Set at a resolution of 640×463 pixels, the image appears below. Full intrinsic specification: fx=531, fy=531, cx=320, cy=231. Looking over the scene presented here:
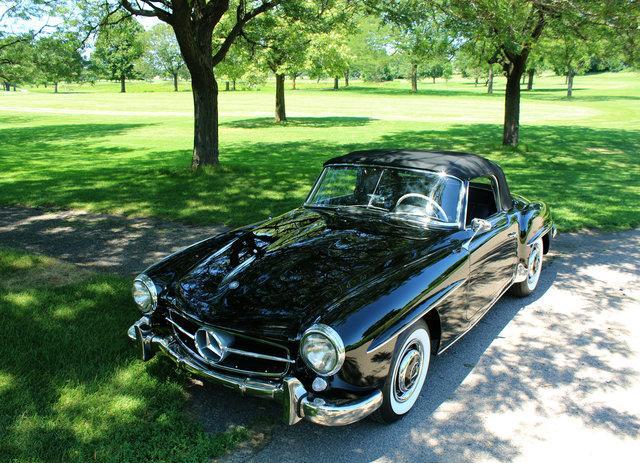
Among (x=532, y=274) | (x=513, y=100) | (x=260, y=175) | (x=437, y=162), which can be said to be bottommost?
(x=532, y=274)

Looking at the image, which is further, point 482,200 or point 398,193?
point 482,200

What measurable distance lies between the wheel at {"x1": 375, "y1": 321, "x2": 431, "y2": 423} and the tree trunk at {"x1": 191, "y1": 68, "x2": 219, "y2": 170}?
9361 mm

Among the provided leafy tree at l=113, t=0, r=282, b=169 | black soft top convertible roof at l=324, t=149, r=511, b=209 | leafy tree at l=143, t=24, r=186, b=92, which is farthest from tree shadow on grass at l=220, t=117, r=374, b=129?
leafy tree at l=143, t=24, r=186, b=92

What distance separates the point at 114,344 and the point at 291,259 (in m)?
1.64

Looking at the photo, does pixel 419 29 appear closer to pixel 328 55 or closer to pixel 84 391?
pixel 84 391

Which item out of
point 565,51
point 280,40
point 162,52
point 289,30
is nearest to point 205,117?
point 280,40

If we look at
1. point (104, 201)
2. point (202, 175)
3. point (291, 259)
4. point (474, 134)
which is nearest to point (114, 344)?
point (291, 259)

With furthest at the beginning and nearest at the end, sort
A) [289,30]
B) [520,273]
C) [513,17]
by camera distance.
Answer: [289,30], [513,17], [520,273]

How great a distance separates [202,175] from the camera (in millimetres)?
11734

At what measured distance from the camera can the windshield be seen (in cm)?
437

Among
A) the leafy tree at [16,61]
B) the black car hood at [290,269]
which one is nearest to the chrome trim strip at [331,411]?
the black car hood at [290,269]

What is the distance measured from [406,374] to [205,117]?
9593 millimetres

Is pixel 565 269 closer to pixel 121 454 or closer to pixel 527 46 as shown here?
pixel 121 454

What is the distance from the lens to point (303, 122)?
26.8 m
